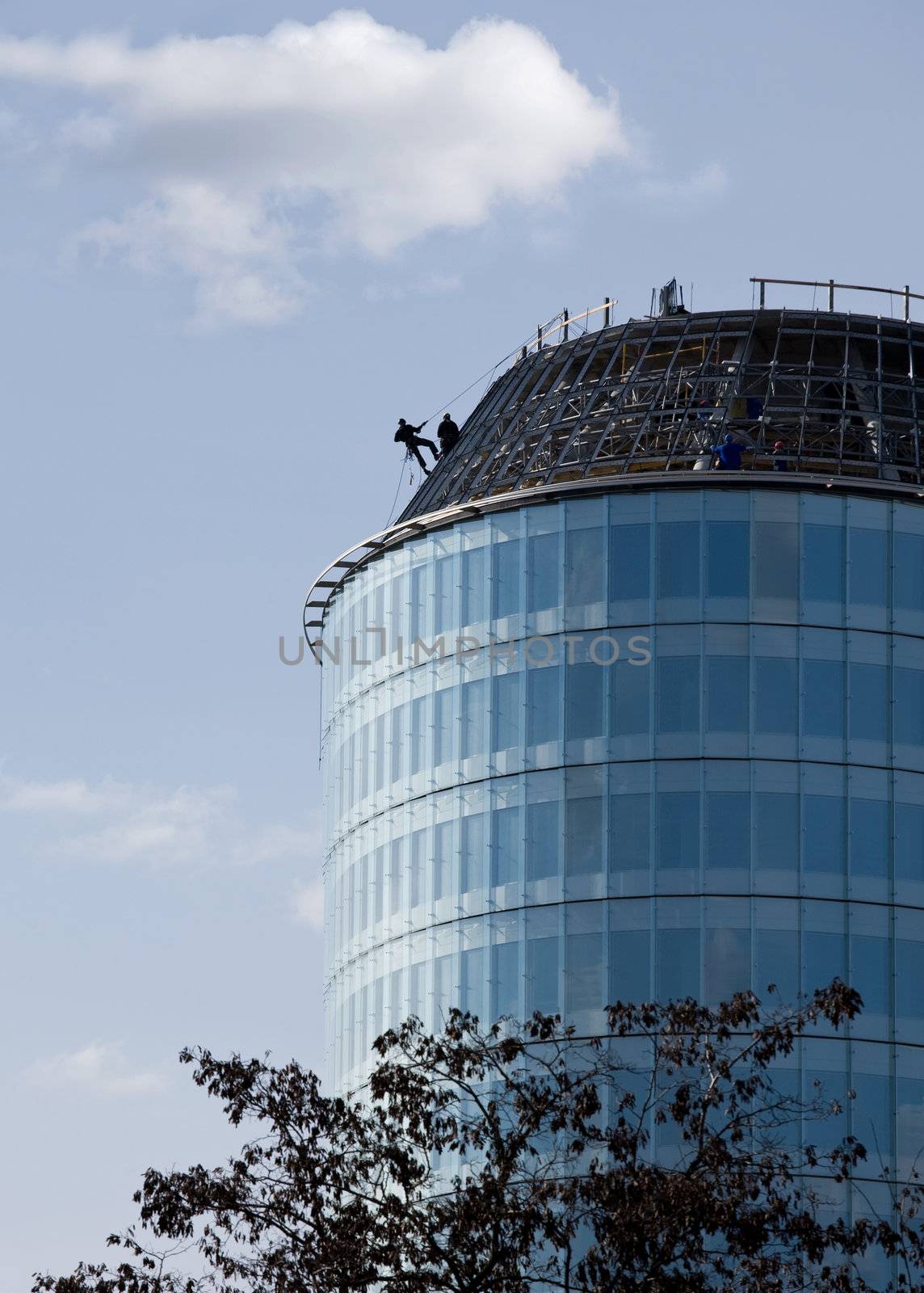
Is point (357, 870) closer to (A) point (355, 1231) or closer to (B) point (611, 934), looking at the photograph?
(B) point (611, 934)

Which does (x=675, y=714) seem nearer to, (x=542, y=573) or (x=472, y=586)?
(x=542, y=573)

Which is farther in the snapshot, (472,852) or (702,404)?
(702,404)


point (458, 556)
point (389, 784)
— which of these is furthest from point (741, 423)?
point (389, 784)

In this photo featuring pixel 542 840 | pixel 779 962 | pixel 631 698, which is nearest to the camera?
pixel 779 962

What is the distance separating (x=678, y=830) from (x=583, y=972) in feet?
17.5

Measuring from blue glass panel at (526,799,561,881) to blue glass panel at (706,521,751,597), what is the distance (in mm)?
8700

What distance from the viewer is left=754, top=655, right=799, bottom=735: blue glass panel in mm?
75562

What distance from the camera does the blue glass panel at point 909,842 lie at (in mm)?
74875

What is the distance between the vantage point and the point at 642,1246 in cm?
3941

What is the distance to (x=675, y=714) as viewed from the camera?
76.1 meters

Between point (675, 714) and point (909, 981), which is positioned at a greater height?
point (675, 714)

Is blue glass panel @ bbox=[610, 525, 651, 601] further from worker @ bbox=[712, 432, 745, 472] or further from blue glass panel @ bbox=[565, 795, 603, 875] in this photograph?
blue glass panel @ bbox=[565, 795, 603, 875]

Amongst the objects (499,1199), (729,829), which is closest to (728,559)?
(729,829)

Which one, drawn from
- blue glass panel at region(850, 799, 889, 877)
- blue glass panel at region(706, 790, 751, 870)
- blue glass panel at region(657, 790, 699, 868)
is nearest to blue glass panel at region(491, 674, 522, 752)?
blue glass panel at region(657, 790, 699, 868)
